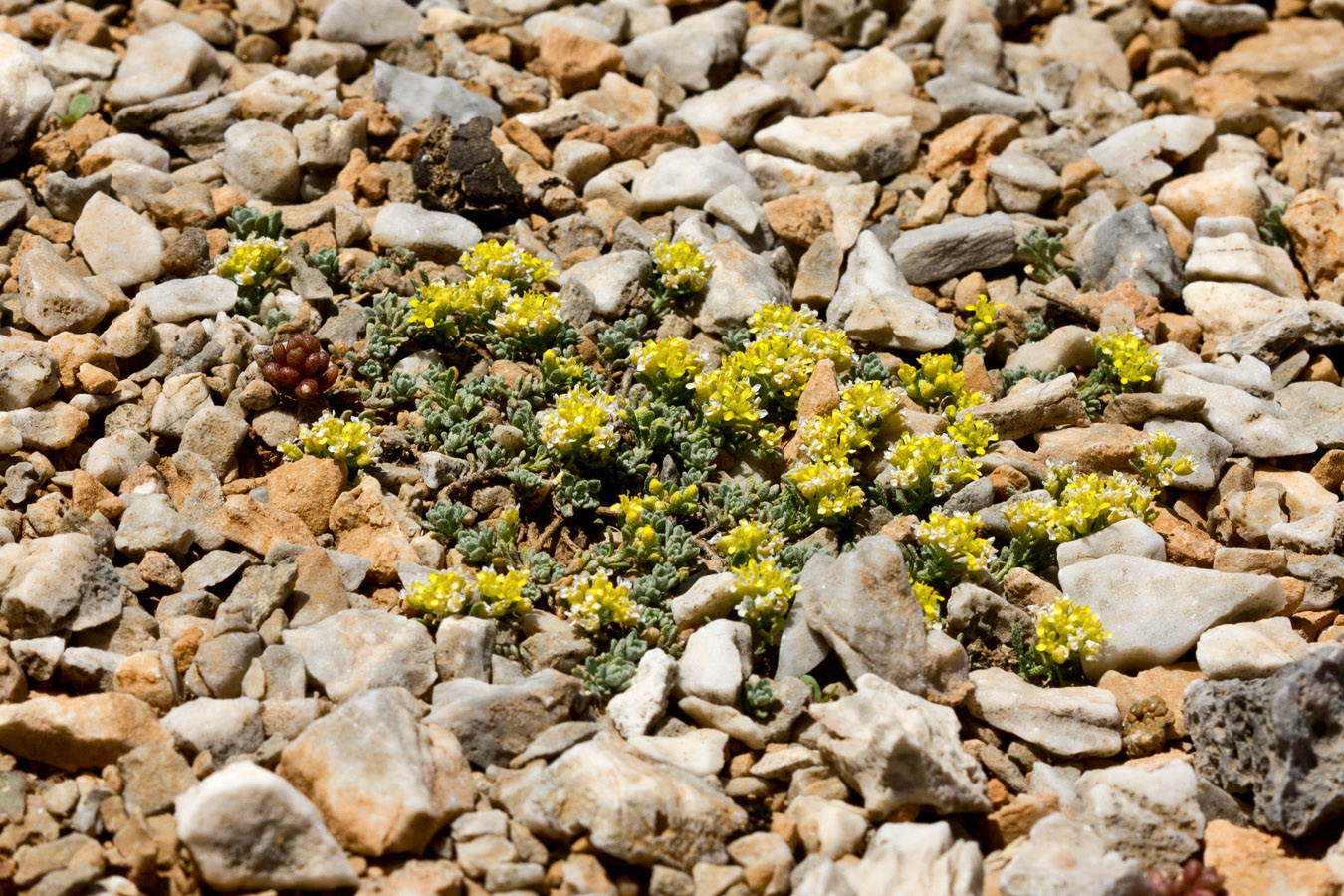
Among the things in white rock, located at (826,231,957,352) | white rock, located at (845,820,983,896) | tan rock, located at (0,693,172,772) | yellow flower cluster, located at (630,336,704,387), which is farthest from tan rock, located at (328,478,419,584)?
white rock, located at (826,231,957,352)

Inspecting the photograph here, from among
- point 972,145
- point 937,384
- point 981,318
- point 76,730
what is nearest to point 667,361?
point 937,384

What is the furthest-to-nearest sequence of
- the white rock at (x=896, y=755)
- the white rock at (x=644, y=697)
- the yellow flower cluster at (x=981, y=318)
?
the yellow flower cluster at (x=981, y=318) → the white rock at (x=644, y=697) → the white rock at (x=896, y=755)

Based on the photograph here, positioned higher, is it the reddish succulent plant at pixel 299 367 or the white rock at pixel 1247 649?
the reddish succulent plant at pixel 299 367

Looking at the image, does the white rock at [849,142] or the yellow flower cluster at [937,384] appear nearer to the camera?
the yellow flower cluster at [937,384]

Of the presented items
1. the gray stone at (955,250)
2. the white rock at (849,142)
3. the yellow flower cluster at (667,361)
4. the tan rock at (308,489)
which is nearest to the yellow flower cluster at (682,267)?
the yellow flower cluster at (667,361)

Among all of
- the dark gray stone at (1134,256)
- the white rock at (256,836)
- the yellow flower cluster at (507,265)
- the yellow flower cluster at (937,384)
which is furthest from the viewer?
the dark gray stone at (1134,256)

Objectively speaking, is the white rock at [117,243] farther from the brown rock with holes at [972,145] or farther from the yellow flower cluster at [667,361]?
the brown rock with holes at [972,145]

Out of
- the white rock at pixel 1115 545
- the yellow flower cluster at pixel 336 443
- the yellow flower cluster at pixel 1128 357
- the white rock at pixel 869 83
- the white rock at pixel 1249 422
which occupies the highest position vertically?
the white rock at pixel 869 83

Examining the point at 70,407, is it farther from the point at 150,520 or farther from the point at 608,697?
the point at 608,697
